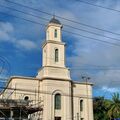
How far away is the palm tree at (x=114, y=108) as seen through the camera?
65438 mm

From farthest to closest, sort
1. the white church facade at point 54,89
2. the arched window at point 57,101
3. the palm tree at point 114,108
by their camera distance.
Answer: the palm tree at point 114,108 < the arched window at point 57,101 < the white church facade at point 54,89

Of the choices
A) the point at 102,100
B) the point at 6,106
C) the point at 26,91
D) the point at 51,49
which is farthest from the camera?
the point at 102,100

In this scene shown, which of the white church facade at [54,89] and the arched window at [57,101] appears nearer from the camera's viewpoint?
the white church facade at [54,89]

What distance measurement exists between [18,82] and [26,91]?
6.39 ft

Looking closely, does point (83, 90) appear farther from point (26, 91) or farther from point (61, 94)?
point (26, 91)

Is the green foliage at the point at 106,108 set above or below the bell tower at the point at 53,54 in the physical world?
below

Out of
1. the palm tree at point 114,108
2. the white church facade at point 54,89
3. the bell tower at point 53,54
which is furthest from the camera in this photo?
the palm tree at point 114,108

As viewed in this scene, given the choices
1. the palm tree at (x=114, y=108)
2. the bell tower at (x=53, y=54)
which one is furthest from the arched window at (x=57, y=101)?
the palm tree at (x=114, y=108)

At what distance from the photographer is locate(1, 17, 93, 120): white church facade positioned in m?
51.4

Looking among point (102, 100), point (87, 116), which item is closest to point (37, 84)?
point (87, 116)

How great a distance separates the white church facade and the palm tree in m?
11.7

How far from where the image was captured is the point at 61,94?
52.9 meters

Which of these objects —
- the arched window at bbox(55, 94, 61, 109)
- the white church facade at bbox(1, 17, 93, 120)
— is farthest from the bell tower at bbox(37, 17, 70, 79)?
the arched window at bbox(55, 94, 61, 109)

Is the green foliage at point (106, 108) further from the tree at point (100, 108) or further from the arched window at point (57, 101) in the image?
the arched window at point (57, 101)
